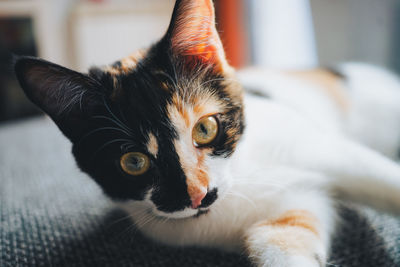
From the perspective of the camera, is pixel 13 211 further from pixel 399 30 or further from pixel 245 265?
pixel 399 30

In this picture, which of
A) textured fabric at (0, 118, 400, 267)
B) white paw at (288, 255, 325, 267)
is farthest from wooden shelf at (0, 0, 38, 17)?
white paw at (288, 255, 325, 267)

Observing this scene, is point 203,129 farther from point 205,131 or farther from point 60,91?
point 60,91

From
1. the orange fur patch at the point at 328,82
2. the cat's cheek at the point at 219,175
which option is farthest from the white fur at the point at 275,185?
the orange fur patch at the point at 328,82

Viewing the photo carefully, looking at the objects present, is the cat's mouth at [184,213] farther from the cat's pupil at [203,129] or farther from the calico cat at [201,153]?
the cat's pupil at [203,129]

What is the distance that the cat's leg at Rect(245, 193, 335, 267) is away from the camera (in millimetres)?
587

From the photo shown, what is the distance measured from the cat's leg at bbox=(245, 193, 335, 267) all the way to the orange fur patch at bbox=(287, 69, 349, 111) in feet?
2.01

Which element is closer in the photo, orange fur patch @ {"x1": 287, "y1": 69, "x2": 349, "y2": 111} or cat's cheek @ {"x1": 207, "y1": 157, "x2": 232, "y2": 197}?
cat's cheek @ {"x1": 207, "y1": 157, "x2": 232, "y2": 197}

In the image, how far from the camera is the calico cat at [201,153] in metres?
0.61

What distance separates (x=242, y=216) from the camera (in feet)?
2.37

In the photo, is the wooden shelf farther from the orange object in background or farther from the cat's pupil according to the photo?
the cat's pupil

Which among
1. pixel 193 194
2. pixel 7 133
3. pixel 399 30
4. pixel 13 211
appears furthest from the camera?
pixel 7 133

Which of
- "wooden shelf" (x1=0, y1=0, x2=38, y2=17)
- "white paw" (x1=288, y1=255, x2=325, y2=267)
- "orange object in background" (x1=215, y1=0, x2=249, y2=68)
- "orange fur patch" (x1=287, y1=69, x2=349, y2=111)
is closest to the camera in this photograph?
"white paw" (x1=288, y1=255, x2=325, y2=267)

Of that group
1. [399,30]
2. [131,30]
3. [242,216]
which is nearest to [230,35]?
[131,30]

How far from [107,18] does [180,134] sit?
10.1 feet
